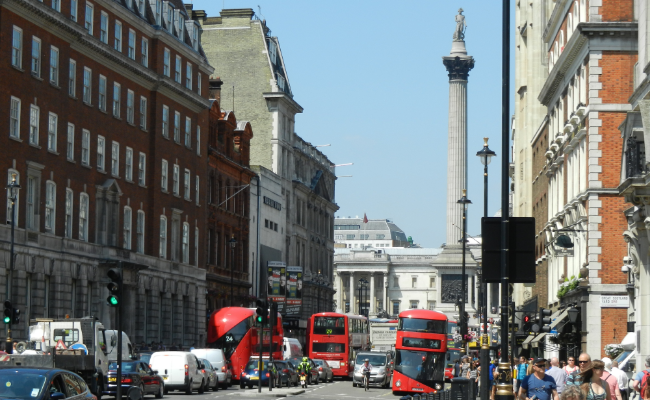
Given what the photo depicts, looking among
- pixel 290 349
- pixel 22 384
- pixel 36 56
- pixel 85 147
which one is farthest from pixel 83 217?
pixel 22 384

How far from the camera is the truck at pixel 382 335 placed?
8700 cm

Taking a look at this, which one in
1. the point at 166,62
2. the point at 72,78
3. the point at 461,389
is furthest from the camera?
the point at 166,62

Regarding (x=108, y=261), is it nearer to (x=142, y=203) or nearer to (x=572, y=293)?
(x=142, y=203)

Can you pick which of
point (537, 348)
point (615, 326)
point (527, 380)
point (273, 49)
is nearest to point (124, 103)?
point (537, 348)

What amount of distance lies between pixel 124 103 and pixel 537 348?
25.4 meters

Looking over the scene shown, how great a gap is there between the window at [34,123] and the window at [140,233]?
14542mm

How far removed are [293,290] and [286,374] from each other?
Result: 40.8m

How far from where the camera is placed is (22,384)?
21.0 metres

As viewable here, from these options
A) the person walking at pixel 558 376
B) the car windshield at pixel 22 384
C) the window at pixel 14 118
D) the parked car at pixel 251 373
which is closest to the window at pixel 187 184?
the parked car at pixel 251 373

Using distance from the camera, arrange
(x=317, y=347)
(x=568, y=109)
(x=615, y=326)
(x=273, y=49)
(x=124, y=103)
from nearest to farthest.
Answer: (x=615, y=326) → (x=568, y=109) → (x=124, y=103) → (x=317, y=347) → (x=273, y=49)

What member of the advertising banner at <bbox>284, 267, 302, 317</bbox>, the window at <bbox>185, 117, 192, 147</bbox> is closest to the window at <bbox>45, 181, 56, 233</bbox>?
the window at <bbox>185, 117, 192, 147</bbox>

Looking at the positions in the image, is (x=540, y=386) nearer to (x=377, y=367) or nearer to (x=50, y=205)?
(x=50, y=205)

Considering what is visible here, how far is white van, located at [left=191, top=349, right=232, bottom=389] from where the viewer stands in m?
58.6

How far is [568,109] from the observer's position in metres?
55.5
